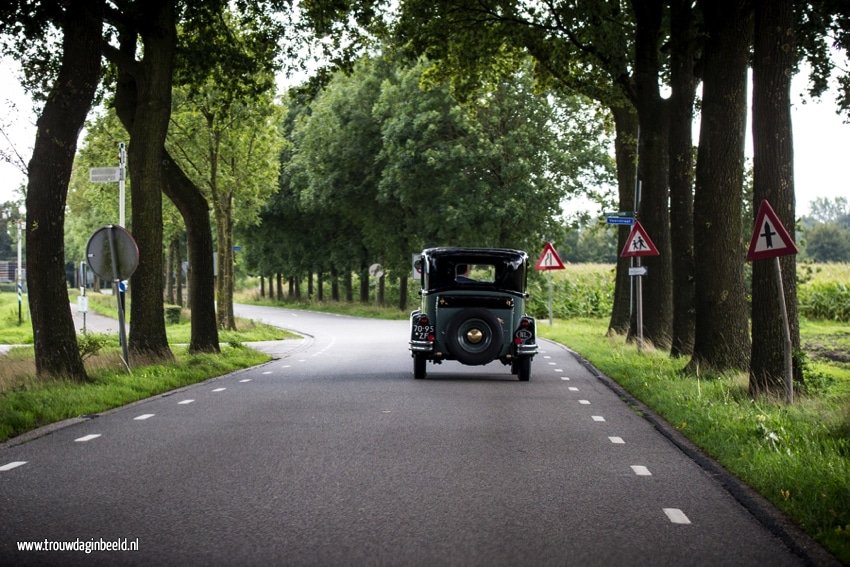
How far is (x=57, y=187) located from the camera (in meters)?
16.2

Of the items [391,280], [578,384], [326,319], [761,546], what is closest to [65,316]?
[578,384]

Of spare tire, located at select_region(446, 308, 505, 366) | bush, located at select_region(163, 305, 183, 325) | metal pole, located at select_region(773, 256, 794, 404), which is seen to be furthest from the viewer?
bush, located at select_region(163, 305, 183, 325)

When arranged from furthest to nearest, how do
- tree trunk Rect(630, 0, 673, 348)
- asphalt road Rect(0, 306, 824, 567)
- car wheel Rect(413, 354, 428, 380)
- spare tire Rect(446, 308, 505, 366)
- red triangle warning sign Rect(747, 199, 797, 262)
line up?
tree trunk Rect(630, 0, 673, 348)
car wheel Rect(413, 354, 428, 380)
spare tire Rect(446, 308, 505, 366)
red triangle warning sign Rect(747, 199, 797, 262)
asphalt road Rect(0, 306, 824, 567)

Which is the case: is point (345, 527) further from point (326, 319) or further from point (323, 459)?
point (326, 319)

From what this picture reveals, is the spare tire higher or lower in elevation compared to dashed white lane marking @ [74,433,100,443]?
higher

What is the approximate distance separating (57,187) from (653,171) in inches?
533

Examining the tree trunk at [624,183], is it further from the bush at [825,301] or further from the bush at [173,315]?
the bush at [173,315]

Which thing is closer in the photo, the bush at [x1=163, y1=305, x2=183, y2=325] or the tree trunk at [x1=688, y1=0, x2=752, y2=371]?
the tree trunk at [x1=688, y1=0, x2=752, y2=371]

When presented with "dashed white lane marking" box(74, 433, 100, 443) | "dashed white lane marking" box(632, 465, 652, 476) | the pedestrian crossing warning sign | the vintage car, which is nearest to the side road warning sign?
the pedestrian crossing warning sign

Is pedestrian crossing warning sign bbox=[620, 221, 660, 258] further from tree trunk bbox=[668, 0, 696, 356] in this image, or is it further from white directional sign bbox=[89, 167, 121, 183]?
white directional sign bbox=[89, 167, 121, 183]

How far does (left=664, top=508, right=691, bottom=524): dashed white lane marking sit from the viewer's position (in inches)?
282

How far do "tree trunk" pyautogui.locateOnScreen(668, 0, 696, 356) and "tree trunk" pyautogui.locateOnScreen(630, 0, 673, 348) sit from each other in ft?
2.87

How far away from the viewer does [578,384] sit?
18.2 meters

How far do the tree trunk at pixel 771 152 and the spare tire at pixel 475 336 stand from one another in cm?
498
